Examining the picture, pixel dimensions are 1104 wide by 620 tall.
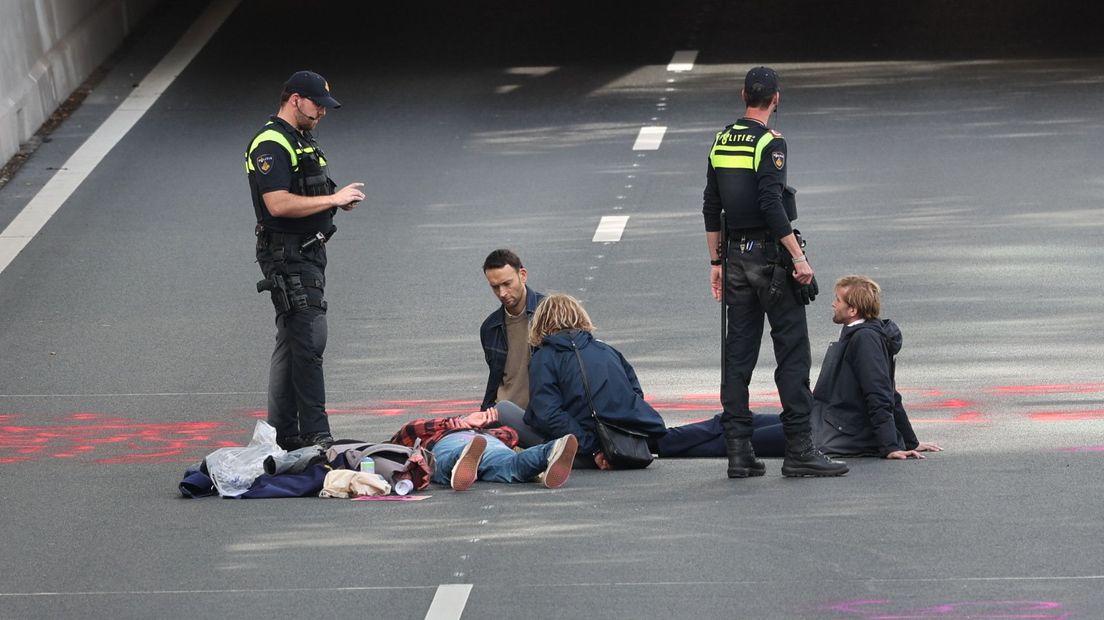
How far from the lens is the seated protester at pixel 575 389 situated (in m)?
9.28

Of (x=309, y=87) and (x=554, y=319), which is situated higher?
(x=309, y=87)

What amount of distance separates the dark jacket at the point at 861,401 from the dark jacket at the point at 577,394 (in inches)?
35.5

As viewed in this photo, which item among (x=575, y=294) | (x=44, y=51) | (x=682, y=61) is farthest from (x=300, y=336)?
(x=682, y=61)

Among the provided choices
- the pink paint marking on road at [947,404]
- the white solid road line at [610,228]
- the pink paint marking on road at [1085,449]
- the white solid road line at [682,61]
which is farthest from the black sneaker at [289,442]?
the white solid road line at [682,61]

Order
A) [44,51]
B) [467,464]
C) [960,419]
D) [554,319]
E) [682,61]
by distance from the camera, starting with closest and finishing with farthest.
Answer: [467,464]
[554,319]
[960,419]
[44,51]
[682,61]

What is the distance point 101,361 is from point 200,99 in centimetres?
765

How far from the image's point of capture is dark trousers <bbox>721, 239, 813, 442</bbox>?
8.95m

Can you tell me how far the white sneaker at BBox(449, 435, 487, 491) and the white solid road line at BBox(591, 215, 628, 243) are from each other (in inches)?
231

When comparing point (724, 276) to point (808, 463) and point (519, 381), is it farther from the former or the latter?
point (519, 381)

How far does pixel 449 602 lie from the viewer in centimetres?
712

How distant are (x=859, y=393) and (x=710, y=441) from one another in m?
0.83

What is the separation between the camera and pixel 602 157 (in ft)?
55.6

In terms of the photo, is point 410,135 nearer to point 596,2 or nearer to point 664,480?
point 596,2

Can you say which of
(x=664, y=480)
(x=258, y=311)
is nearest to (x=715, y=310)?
(x=258, y=311)
